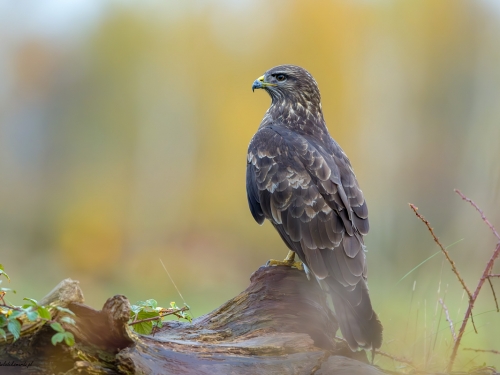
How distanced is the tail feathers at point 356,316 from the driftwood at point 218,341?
0.37ft

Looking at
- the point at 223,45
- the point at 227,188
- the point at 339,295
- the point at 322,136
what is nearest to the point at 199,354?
the point at 339,295

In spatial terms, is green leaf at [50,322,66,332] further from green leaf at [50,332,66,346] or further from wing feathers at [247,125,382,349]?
wing feathers at [247,125,382,349]

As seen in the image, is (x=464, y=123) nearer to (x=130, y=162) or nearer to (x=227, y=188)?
(x=227, y=188)

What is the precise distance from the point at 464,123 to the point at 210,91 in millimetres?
9126

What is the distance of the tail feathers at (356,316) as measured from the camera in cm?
429

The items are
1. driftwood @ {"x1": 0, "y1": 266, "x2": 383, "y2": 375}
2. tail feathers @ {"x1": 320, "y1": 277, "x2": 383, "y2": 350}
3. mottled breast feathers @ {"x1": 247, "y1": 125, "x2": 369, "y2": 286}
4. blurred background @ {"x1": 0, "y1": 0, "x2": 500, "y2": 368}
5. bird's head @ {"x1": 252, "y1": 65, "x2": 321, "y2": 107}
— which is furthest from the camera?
blurred background @ {"x1": 0, "y1": 0, "x2": 500, "y2": 368}

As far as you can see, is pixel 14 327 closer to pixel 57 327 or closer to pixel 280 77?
pixel 57 327

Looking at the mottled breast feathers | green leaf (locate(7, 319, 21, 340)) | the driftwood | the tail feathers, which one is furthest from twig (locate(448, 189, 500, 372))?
green leaf (locate(7, 319, 21, 340))

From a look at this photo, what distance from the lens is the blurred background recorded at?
53.7 ft

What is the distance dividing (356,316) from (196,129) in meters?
17.4

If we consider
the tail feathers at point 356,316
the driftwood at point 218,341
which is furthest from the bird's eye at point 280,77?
the tail feathers at point 356,316

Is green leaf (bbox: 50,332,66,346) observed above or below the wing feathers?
below

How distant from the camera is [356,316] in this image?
442 cm

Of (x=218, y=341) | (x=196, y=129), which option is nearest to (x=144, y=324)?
(x=218, y=341)
